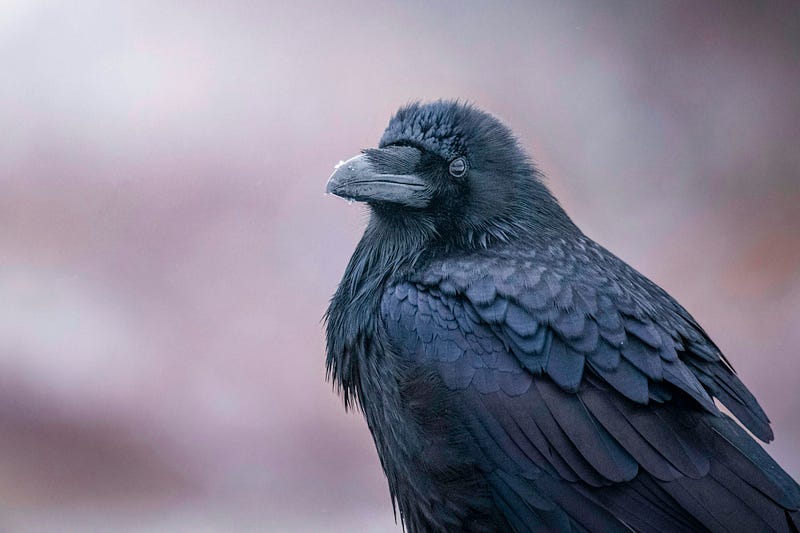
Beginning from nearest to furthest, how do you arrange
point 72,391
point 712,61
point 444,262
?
point 444,262
point 72,391
point 712,61

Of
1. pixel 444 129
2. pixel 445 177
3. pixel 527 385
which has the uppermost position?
pixel 444 129

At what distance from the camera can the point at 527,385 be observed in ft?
8.00

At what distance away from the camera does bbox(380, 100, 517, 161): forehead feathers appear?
277 centimetres

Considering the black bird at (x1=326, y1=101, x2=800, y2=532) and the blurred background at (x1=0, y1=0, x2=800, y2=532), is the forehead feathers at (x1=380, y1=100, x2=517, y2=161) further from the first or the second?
the blurred background at (x1=0, y1=0, x2=800, y2=532)

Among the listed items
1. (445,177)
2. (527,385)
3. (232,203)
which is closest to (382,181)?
(445,177)

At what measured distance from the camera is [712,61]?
5258mm

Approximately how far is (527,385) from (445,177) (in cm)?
72

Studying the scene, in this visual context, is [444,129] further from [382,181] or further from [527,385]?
[527,385]

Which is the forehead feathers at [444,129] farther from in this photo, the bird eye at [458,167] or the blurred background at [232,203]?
the blurred background at [232,203]

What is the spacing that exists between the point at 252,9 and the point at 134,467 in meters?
2.57

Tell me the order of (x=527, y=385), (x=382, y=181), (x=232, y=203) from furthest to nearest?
1. (x=232, y=203)
2. (x=382, y=181)
3. (x=527, y=385)

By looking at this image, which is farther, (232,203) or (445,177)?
(232,203)

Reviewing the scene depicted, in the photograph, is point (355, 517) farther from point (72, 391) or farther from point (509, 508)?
point (509, 508)

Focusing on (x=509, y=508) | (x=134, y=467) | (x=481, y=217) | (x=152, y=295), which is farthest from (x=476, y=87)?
(x=509, y=508)
